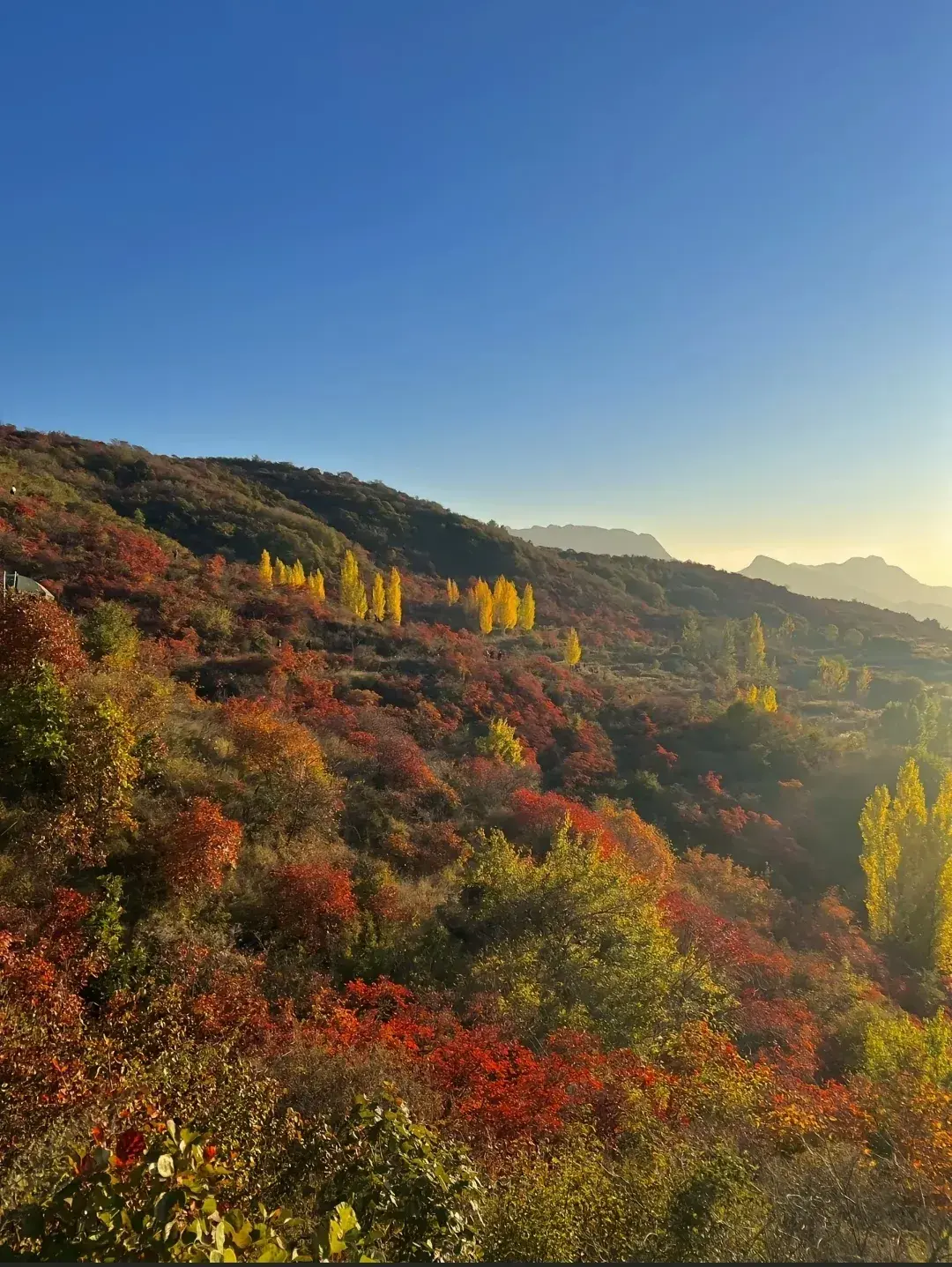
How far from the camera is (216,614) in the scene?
120 ft

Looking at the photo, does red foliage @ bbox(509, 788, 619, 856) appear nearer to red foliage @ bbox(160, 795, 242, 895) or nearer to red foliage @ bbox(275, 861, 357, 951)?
red foliage @ bbox(275, 861, 357, 951)

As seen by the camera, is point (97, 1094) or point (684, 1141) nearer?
point (97, 1094)

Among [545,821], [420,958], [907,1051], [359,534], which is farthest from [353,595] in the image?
[907,1051]

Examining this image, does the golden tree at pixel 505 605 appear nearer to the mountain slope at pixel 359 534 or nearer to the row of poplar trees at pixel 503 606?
the row of poplar trees at pixel 503 606

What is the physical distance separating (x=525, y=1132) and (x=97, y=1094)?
6.04 metres

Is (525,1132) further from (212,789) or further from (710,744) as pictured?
(710,744)

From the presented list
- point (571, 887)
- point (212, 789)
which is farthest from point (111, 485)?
point (571, 887)

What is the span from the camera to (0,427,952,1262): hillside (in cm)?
636

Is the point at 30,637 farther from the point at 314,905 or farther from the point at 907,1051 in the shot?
the point at 907,1051

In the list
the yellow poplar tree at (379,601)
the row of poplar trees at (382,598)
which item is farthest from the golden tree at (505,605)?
the yellow poplar tree at (379,601)

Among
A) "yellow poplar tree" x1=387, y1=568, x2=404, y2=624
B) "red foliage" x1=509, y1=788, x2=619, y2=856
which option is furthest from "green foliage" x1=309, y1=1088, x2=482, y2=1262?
"yellow poplar tree" x1=387, y1=568, x2=404, y2=624

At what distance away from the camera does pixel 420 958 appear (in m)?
15.1

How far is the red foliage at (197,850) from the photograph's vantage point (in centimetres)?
1323

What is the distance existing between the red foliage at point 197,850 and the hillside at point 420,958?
10 cm
